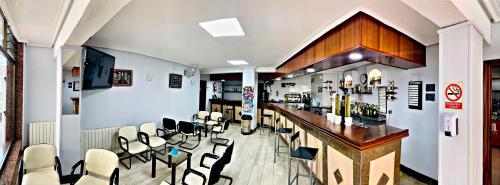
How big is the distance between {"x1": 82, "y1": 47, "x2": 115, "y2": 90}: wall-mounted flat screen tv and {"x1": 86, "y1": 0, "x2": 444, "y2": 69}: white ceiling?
31 centimetres

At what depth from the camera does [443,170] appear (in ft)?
6.16

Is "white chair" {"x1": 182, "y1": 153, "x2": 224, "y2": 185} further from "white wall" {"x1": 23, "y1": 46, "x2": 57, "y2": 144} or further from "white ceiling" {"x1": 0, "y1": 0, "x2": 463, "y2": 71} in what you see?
"white wall" {"x1": 23, "y1": 46, "x2": 57, "y2": 144}

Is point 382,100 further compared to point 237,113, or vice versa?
point 237,113

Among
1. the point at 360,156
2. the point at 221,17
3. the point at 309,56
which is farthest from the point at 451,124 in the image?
the point at 221,17

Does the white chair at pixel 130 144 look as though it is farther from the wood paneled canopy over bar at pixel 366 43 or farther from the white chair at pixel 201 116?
the wood paneled canopy over bar at pixel 366 43

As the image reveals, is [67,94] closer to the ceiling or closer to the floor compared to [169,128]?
closer to the ceiling

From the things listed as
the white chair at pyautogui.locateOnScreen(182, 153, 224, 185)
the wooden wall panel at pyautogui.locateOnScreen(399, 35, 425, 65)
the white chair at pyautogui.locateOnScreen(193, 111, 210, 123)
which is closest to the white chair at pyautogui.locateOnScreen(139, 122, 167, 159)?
the white chair at pyautogui.locateOnScreen(182, 153, 224, 185)

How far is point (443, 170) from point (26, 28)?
5336 millimetres

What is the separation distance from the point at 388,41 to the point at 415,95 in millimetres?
1888

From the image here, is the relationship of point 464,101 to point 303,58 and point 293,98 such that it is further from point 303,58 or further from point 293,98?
point 293,98

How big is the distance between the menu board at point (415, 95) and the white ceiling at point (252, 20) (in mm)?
815

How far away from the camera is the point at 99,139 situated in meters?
4.04

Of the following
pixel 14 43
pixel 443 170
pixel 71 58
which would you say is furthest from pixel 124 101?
pixel 443 170

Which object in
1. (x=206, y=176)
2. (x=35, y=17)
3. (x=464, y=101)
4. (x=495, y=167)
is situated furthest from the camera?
(x=495, y=167)
